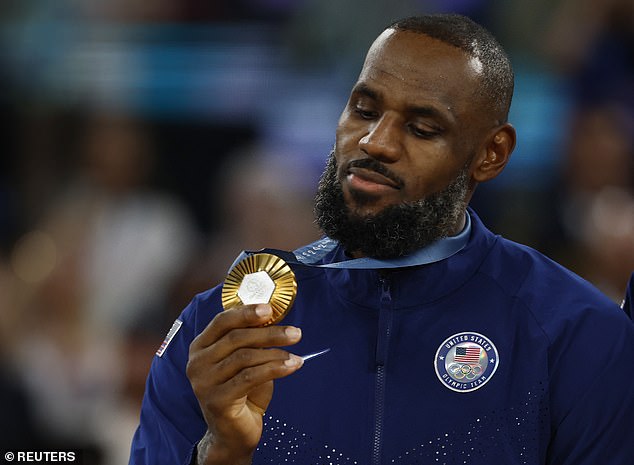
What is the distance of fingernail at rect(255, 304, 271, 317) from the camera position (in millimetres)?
2164

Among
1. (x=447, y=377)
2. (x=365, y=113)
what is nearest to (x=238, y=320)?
(x=447, y=377)

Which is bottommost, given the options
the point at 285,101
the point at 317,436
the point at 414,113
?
the point at 317,436

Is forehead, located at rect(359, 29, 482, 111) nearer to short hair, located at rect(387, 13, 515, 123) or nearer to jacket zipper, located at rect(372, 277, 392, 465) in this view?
short hair, located at rect(387, 13, 515, 123)

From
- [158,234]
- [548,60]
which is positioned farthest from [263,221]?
[548,60]

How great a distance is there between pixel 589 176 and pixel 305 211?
1402 mm

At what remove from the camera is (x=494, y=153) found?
283cm

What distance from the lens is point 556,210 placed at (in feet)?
18.5

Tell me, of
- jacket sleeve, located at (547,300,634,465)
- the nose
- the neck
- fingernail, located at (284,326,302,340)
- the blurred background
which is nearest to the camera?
fingernail, located at (284,326,302,340)

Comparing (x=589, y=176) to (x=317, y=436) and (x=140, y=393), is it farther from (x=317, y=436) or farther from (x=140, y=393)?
(x=317, y=436)

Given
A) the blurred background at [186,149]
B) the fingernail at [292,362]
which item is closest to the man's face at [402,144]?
the fingernail at [292,362]

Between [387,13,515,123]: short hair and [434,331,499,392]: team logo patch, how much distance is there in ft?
1.88

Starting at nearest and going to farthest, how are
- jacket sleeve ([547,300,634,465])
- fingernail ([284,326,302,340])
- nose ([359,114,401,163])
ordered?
fingernail ([284,326,302,340])
jacket sleeve ([547,300,634,465])
nose ([359,114,401,163])

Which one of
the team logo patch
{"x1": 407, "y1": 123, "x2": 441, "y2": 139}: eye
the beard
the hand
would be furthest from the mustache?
the hand

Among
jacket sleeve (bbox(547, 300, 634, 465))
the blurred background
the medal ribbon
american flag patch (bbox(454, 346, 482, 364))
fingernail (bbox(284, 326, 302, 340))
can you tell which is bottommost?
jacket sleeve (bbox(547, 300, 634, 465))
